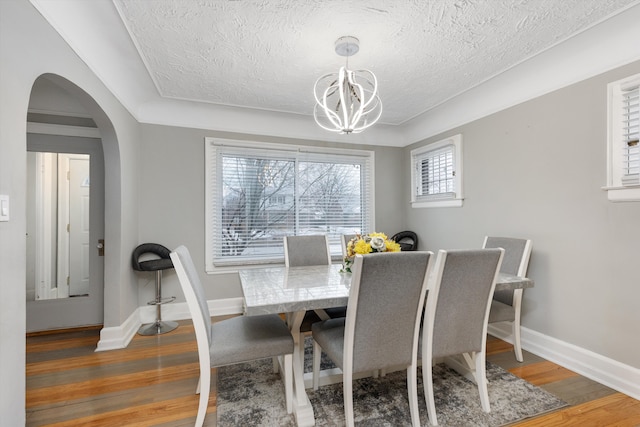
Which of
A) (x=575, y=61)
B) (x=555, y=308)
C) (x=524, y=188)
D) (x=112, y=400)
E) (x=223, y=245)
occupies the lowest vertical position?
(x=112, y=400)

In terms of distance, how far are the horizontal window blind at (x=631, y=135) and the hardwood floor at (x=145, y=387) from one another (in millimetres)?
1434

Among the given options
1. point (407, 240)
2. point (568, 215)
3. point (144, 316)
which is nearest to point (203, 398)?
point (144, 316)

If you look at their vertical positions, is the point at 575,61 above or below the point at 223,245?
above

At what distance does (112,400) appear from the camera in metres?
1.87

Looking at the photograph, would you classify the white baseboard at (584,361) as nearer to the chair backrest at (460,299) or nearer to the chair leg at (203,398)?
the chair backrest at (460,299)

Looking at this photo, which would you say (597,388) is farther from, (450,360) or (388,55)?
(388,55)

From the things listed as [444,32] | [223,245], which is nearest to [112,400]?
[223,245]

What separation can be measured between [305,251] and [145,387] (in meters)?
1.60

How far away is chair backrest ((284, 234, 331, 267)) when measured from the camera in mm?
2826

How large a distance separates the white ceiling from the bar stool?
4.76 feet

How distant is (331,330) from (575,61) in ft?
8.81

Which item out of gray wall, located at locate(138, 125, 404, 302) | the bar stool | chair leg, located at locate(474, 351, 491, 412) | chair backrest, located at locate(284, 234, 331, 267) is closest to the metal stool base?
the bar stool

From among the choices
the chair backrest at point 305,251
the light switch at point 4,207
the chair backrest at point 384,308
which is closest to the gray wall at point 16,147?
the light switch at point 4,207

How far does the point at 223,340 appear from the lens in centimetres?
170
